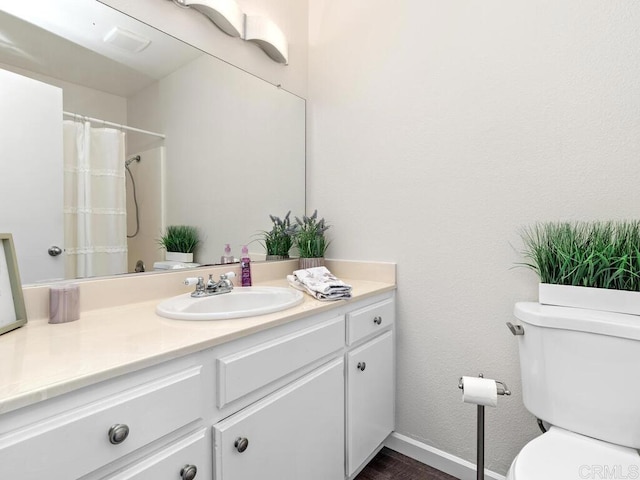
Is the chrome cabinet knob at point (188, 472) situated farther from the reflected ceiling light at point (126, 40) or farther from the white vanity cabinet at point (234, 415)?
the reflected ceiling light at point (126, 40)

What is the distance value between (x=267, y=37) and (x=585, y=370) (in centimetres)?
182

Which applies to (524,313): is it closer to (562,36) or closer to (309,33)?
(562,36)

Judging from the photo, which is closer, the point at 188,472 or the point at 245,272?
the point at 188,472

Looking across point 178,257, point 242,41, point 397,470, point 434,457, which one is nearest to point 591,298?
point 434,457

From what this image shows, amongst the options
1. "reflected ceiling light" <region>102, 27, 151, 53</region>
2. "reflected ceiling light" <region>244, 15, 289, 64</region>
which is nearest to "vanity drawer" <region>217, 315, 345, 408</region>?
"reflected ceiling light" <region>102, 27, 151, 53</region>

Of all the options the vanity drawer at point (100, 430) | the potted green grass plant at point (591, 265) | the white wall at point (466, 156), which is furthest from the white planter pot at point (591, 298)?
the vanity drawer at point (100, 430)

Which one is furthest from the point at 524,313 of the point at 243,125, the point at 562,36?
the point at 243,125

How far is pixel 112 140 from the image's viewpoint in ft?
3.84

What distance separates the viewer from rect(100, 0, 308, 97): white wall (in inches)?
50.9

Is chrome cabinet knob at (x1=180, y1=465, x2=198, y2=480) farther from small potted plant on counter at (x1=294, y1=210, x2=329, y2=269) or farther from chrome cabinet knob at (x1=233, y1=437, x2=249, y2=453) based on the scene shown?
small potted plant on counter at (x1=294, y1=210, x2=329, y2=269)

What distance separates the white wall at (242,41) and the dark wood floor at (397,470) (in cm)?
190

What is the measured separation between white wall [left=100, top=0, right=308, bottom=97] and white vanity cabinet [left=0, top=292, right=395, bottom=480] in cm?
122

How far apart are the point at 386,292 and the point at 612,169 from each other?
0.92 m

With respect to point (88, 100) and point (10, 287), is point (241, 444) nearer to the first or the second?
point (10, 287)
